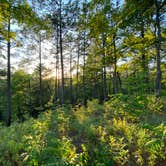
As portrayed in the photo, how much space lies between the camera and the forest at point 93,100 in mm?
3971

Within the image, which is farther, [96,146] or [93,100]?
[93,100]

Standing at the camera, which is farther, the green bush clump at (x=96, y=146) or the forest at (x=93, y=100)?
the forest at (x=93, y=100)

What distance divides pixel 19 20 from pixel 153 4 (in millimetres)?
6730

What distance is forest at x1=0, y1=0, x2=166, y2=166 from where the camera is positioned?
3.97 metres

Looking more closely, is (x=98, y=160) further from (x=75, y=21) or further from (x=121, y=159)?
(x=75, y=21)

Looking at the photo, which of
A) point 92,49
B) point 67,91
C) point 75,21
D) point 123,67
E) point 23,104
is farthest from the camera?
point 67,91

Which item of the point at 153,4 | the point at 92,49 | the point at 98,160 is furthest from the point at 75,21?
the point at 98,160

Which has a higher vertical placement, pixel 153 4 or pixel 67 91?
pixel 153 4

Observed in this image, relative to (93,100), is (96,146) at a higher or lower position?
lower

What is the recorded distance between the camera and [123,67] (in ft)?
46.5

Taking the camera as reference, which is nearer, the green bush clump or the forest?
the green bush clump

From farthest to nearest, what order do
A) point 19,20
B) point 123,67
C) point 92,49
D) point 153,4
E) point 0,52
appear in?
point 92,49 → point 0,52 → point 123,67 → point 153,4 → point 19,20

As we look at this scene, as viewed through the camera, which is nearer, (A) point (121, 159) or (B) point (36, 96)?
(A) point (121, 159)

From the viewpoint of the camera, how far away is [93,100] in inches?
579
